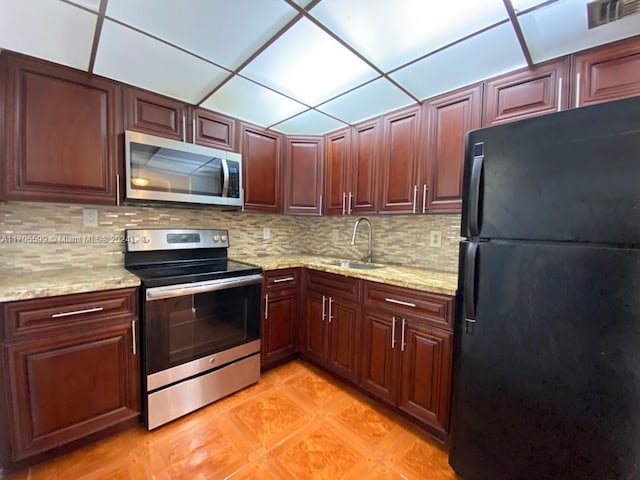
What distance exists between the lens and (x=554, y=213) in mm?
1014

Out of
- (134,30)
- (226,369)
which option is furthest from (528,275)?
(134,30)

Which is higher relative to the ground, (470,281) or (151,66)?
(151,66)

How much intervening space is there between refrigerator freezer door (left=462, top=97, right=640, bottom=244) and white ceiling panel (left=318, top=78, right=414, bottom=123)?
78 centimetres

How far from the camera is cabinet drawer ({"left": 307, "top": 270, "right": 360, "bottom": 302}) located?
6.43ft

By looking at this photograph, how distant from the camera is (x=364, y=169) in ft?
7.47

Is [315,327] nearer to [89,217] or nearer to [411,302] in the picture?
[411,302]

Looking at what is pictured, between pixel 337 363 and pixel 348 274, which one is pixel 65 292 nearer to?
pixel 348 274

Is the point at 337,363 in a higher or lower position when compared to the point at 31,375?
lower

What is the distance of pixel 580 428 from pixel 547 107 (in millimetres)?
1488

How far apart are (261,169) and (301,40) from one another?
49.7 inches

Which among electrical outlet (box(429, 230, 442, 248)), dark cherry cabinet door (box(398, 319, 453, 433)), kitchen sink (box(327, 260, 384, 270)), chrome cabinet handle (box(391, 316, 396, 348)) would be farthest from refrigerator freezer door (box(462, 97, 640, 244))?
kitchen sink (box(327, 260, 384, 270))

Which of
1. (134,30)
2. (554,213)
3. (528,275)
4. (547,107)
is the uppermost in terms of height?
(134,30)

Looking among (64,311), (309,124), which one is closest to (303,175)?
(309,124)

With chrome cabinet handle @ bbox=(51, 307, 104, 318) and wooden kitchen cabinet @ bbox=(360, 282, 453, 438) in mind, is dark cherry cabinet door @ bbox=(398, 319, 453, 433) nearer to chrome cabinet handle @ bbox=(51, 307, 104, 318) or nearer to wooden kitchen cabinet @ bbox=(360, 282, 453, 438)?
wooden kitchen cabinet @ bbox=(360, 282, 453, 438)
